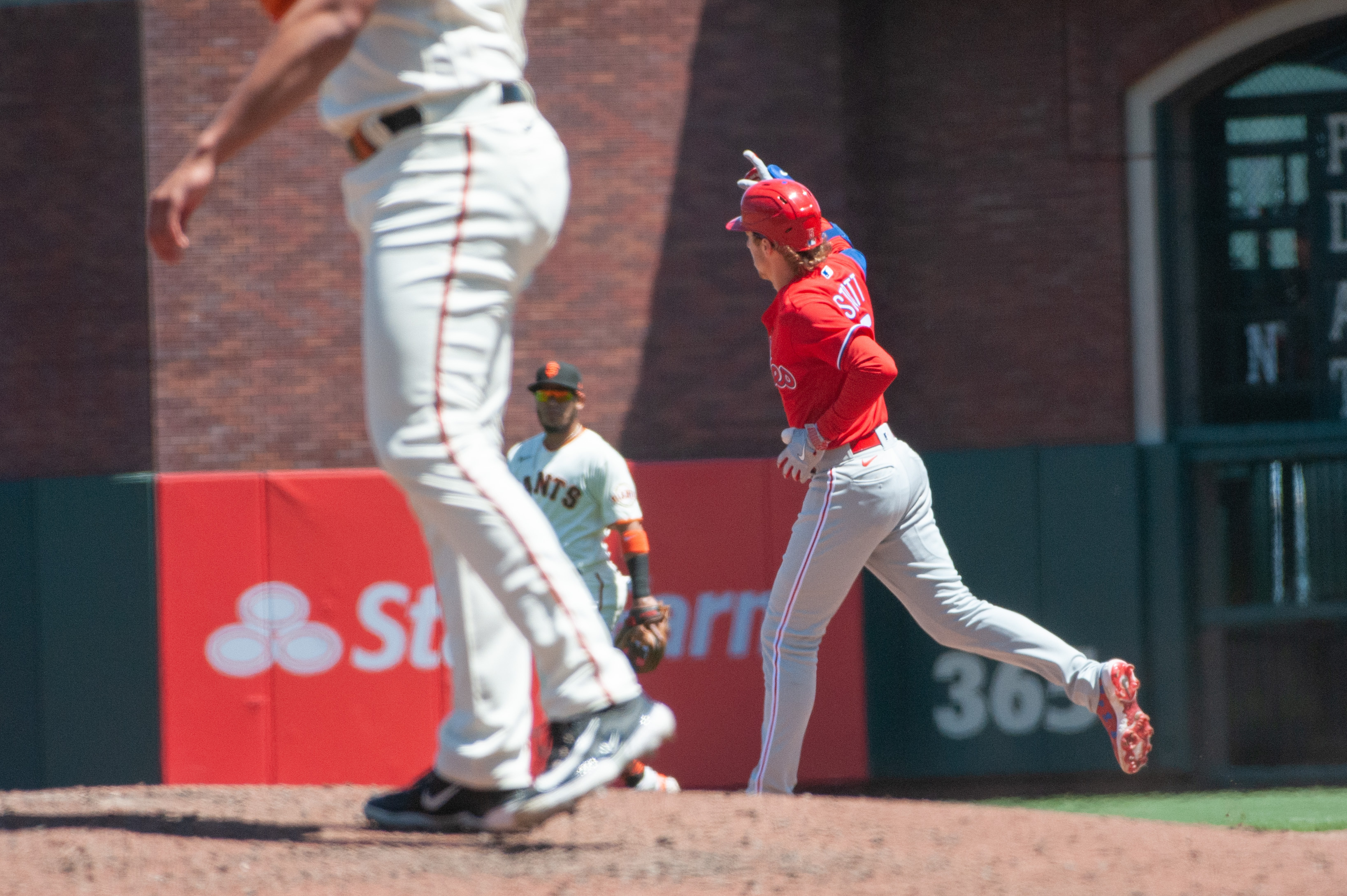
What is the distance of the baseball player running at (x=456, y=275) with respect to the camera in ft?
8.18

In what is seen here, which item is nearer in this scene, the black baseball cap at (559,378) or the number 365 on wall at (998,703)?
the black baseball cap at (559,378)

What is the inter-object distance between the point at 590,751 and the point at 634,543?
3933 millimetres

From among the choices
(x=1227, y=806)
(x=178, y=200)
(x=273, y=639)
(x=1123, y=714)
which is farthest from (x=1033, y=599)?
(x=178, y=200)

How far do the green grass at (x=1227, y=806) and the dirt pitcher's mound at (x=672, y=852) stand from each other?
382 centimetres

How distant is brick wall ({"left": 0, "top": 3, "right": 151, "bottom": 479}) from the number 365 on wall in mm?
5630

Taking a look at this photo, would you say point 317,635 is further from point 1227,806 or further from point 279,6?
point 279,6

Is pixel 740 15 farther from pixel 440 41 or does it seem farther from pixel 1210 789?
pixel 440 41

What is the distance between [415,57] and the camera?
2578 millimetres

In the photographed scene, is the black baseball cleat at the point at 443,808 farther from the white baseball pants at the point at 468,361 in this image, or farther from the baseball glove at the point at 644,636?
the baseball glove at the point at 644,636

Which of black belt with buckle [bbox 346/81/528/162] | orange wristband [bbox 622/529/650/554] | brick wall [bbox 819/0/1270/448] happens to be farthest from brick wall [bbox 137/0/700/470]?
black belt with buckle [bbox 346/81/528/162]

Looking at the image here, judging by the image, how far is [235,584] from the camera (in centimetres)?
831

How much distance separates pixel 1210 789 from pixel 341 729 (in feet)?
17.8

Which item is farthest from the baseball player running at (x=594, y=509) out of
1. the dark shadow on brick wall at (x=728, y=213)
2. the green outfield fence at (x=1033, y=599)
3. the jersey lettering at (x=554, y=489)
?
the green outfield fence at (x=1033, y=599)

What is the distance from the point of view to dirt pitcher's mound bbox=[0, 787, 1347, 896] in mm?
2434
